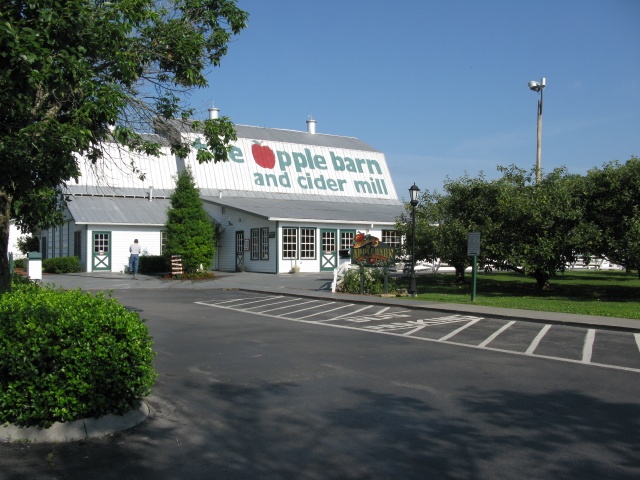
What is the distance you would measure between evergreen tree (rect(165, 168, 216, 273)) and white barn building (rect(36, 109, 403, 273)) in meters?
2.21

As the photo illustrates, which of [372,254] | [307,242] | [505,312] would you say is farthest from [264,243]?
[505,312]

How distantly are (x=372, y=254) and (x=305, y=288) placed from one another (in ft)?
9.81

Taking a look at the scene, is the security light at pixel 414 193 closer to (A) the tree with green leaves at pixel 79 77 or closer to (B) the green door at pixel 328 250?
(A) the tree with green leaves at pixel 79 77

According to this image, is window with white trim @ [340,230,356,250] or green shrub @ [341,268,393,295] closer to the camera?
green shrub @ [341,268,393,295]

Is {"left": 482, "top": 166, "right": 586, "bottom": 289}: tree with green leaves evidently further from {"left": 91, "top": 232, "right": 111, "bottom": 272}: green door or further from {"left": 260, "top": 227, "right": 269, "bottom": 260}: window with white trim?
{"left": 91, "top": 232, "right": 111, "bottom": 272}: green door

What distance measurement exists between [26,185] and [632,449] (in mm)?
7625

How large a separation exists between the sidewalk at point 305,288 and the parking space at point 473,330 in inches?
12.2

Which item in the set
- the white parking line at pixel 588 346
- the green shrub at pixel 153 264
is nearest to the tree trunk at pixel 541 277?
the white parking line at pixel 588 346

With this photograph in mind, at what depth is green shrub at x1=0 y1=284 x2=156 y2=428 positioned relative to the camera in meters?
4.97

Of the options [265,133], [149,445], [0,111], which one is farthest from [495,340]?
[265,133]

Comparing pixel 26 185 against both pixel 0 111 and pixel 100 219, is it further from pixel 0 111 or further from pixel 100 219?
pixel 100 219

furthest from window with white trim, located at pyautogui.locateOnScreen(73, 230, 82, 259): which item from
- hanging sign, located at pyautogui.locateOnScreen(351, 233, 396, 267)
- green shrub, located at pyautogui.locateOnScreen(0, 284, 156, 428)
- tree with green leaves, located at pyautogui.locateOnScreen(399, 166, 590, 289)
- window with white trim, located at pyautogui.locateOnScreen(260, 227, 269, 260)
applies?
green shrub, located at pyautogui.locateOnScreen(0, 284, 156, 428)

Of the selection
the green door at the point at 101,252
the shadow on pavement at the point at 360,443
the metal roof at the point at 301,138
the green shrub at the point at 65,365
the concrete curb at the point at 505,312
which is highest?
the metal roof at the point at 301,138

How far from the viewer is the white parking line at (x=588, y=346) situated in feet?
28.5
